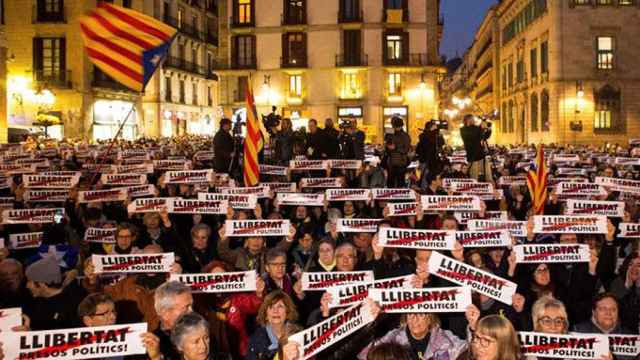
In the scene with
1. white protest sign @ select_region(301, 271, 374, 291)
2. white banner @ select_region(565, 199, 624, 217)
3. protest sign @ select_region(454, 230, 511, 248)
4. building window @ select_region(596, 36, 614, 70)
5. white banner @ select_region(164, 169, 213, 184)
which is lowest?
white protest sign @ select_region(301, 271, 374, 291)

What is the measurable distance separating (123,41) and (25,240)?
446 centimetres

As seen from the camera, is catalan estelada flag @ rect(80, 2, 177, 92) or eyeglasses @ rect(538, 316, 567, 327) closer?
eyeglasses @ rect(538, 316, 567, 327)

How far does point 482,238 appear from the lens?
820 centimetres

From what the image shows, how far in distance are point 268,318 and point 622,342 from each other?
3.06 metres

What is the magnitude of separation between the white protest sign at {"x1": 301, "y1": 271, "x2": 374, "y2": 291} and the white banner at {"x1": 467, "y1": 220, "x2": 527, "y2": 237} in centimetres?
211

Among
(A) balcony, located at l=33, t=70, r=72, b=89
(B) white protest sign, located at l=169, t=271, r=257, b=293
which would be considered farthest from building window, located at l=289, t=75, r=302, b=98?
(B) white protest sign, located at l=169, t=271, r=257, b=293

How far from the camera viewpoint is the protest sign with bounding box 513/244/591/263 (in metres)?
7.63

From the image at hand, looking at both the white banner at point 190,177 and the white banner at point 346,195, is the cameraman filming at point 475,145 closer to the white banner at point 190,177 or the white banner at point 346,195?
the white banner at point 346,195

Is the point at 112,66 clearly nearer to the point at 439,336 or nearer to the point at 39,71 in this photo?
the point at 439,336

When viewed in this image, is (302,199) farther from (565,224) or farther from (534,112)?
(534,112)

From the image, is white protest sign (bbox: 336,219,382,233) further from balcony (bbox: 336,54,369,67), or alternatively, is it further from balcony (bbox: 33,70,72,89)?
balcony (bbox: 33,70,72,89)

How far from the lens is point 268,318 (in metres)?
6.35

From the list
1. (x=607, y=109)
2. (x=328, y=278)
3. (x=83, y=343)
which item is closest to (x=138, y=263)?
(x=328, y=278)

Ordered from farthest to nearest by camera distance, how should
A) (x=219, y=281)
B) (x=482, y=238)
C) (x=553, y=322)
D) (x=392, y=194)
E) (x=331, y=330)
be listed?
(x=392, y=194)
(x=482, y=238)
(x=219, y=281)
(x=553, y=322)
(x=331, y=330)
